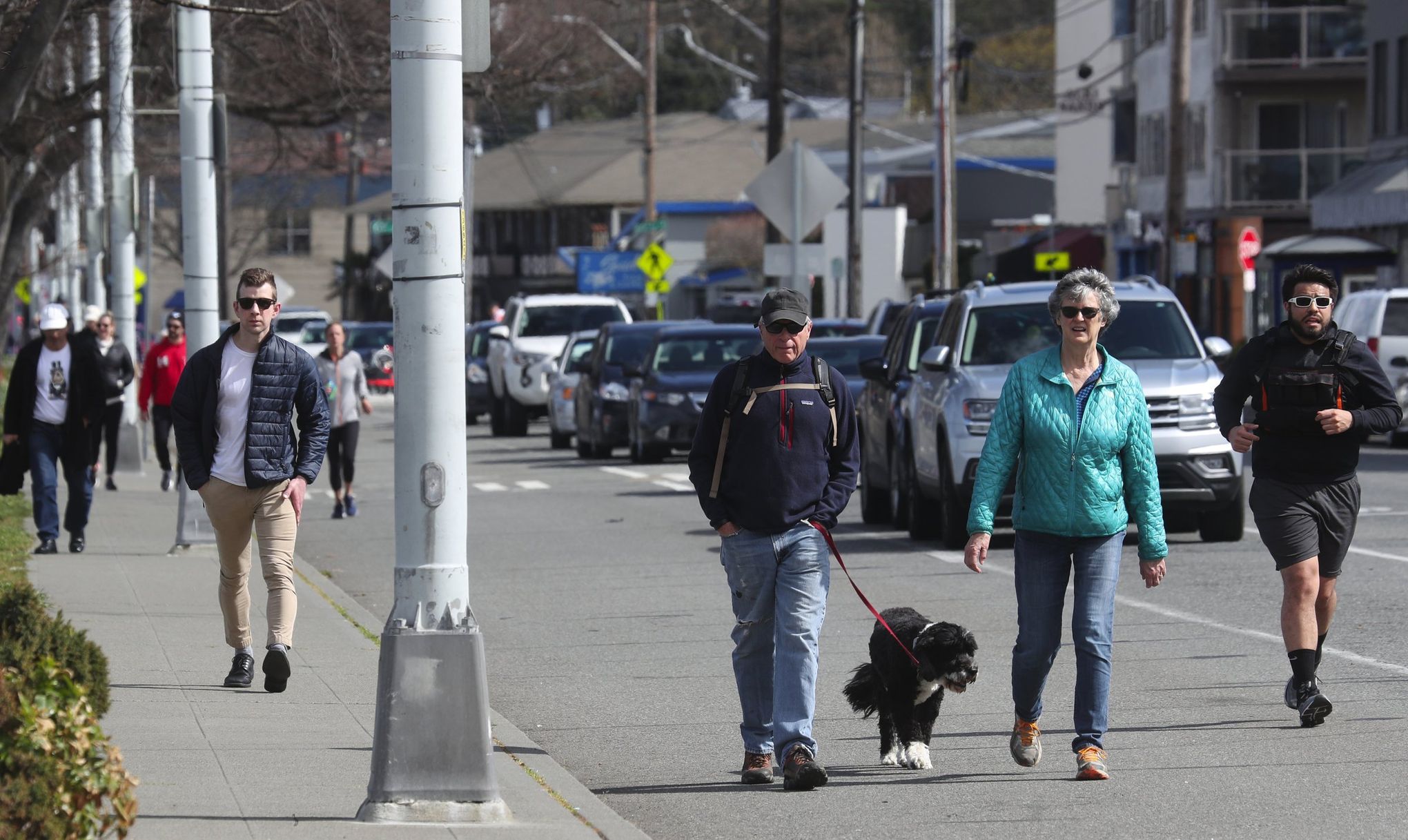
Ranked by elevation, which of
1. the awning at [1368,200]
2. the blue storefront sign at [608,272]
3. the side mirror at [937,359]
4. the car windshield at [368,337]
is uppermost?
the awning at [1368,200]

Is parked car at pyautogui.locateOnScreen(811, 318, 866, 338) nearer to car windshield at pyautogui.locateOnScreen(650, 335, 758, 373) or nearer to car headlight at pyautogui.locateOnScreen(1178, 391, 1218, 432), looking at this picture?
car windshield at pyautogui.locateOnScreen(650, 335, 758, 373)

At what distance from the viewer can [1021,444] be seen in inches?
318

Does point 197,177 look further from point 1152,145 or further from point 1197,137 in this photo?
point 1152,145

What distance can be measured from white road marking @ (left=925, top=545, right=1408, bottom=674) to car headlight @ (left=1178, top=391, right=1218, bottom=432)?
1.53 metres

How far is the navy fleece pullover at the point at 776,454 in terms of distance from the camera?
785 centimetres

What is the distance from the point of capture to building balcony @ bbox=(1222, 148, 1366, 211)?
49.4m

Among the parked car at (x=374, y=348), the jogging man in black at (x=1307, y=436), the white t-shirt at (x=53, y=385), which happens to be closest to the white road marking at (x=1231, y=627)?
the jogging man in black at (x=1307, y=436)

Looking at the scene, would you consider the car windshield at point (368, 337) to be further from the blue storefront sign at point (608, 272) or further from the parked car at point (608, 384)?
the parked car at point (608, 384)

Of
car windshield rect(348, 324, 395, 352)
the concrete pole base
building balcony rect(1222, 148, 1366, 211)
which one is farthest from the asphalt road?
car windshield rect(348, 324, 395, 352)

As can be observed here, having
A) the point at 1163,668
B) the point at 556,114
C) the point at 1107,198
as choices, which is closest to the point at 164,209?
the point at 556,114

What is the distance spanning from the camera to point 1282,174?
164 ft

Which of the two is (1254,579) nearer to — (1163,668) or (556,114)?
(1163,668)

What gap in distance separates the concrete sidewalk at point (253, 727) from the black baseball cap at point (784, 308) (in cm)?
174

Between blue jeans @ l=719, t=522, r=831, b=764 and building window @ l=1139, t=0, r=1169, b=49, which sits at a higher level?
building window @ l=1139, t=0, r=1169, b=49
